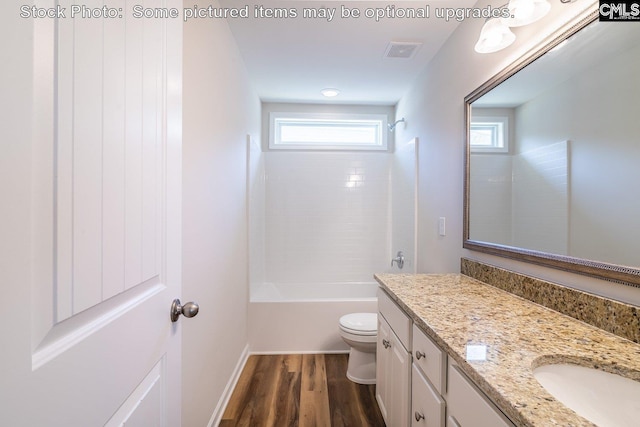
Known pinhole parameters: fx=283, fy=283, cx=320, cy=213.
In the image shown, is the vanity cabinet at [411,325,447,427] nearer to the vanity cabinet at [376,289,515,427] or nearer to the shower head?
the vanity cabinet at [376,289,515,427]

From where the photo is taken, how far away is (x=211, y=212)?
1562 mm

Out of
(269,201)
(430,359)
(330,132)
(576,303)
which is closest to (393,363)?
(430,359)

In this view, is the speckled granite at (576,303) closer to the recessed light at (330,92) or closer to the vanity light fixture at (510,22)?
the vanity light fixture at (510,22)

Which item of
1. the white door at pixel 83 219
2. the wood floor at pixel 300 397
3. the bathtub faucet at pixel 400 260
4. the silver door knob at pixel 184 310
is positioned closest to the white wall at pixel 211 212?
the wood floor at pixel 300 397

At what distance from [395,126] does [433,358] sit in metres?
2.67

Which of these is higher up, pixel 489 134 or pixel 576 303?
pixel 489 134

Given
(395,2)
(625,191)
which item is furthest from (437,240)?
(395,2)

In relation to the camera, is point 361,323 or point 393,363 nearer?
point 393,363

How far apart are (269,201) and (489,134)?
2342mm

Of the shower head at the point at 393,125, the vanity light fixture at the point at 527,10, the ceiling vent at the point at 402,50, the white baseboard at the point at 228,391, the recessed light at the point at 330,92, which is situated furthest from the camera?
the shower head at the point at 393,125

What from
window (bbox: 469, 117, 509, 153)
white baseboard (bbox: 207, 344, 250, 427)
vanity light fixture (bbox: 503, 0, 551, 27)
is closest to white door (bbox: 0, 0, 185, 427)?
white baseboard (bbox: 207, 344, 250, 427)

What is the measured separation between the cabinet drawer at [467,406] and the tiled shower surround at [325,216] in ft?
8.10

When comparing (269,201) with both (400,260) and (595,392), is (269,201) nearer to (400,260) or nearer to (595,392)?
(400,260)

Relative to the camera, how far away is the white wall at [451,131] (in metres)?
1.09
